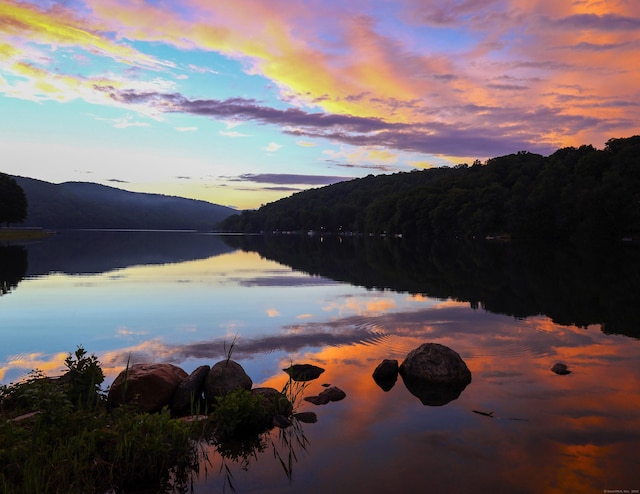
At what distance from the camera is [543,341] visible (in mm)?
23094

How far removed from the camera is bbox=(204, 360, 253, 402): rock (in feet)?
48.8

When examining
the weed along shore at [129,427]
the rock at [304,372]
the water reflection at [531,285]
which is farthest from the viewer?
the water reflection at [531,285]

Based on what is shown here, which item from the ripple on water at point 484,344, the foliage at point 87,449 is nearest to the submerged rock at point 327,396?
the foliage at point 87,449

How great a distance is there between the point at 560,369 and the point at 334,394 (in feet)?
31.5

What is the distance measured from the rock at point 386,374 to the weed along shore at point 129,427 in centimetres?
331

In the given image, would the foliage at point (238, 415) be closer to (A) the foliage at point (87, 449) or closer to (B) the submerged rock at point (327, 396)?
(A) the foliage at point (87, 449)

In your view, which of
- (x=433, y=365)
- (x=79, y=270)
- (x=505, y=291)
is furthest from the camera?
(x=79, y=270)

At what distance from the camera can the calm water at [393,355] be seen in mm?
11039

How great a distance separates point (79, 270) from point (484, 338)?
4819 cm

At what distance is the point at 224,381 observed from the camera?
15.1m

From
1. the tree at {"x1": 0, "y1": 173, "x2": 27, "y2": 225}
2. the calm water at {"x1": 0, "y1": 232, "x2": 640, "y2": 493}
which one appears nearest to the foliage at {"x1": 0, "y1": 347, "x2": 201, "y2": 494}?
the calm water at {"x1": 0, "y1": 232, "x2": 640, "y2": 493}

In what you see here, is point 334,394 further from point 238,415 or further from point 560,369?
point 560,369

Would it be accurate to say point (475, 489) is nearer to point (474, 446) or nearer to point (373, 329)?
point (474, 446)

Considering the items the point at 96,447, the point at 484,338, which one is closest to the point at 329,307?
the point at 484,338
